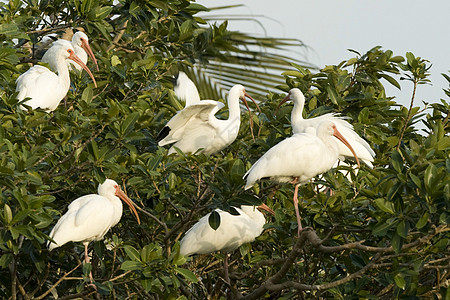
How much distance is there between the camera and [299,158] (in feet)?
17.2

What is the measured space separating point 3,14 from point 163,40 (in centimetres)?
138

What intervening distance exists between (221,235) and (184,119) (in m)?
1.00

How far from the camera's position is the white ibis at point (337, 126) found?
5676 mm

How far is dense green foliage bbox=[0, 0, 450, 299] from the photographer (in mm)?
4047

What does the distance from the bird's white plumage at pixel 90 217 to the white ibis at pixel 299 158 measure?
0.94 m

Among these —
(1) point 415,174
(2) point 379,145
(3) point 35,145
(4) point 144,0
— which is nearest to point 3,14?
(4) point 144,0

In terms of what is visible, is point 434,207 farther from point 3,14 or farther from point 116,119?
point 3,14

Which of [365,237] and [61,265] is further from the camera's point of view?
[61,265]

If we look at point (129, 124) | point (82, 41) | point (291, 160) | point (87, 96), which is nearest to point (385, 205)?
point (291, 160)

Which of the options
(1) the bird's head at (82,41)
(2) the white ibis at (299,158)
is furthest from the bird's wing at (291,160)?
(1) the bird's head at (82,41)

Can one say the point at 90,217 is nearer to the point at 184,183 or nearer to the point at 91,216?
the point at 91,216

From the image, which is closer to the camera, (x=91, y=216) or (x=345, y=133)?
(x=91, y=216)

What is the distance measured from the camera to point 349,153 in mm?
6160

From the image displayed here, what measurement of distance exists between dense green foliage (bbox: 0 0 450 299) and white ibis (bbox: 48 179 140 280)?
4.8 inches
